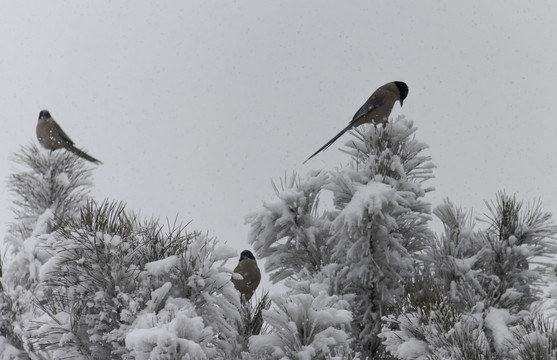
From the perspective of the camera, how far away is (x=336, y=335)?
1890 millimetres

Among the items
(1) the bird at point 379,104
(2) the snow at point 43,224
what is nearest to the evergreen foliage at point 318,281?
(2) the snow at point 43,224

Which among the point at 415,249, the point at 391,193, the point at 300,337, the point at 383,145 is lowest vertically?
the point at 300,337

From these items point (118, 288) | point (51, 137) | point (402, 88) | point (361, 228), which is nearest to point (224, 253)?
point (118, 288)

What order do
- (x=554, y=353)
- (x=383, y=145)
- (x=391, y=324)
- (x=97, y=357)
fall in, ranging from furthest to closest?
1. (x=383, y=145)
2. (x=391, y=324)
3. (x=97, y=357)
4. (x=554, y=353)

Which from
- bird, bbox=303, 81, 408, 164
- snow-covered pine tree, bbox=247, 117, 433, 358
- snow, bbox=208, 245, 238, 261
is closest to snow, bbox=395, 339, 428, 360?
snow-covered pine tree, bbox=247, 117, 433, 358

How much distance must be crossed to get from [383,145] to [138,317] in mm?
1858

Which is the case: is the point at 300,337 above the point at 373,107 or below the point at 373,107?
below

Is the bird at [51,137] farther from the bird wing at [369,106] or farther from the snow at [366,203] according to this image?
the snow at [366,203]

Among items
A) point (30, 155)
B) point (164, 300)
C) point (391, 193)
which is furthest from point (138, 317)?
point (30, 155)

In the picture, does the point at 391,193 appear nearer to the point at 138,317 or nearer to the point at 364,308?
the point at 364,308

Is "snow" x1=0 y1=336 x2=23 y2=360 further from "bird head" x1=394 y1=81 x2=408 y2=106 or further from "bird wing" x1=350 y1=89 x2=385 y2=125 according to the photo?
"bird head" x1=394 y1=81 x2=408 y2=106

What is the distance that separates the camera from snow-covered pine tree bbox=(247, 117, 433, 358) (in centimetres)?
271

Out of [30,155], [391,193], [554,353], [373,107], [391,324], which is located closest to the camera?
[554,353]

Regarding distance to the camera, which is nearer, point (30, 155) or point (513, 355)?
point (513, 355)
